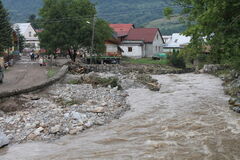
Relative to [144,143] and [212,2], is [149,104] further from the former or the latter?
[212,2]

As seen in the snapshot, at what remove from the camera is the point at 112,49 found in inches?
2495

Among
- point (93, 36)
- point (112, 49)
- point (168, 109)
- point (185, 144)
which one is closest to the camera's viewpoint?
point (185, 144)

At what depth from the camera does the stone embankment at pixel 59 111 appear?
1452cm

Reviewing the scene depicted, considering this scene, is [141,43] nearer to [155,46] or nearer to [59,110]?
[155,46]

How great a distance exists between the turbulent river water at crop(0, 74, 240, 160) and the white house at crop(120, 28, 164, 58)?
4541cm

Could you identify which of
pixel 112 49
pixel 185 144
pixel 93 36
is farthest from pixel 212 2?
pixel 112 49

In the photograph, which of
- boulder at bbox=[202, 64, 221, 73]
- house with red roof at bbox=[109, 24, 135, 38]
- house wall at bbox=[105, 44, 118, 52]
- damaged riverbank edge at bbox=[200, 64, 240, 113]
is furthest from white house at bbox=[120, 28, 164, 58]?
damaged riverbank edge at bbox=[200, 64, 240, 113]

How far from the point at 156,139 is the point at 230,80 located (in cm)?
2290

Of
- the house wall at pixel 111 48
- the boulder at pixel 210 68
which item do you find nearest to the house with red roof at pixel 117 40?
the house wall at pixel 111 48

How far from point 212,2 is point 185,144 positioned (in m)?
5.30

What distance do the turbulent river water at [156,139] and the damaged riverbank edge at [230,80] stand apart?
2.16 ft

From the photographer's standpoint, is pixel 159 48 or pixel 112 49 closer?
pixel 112 49

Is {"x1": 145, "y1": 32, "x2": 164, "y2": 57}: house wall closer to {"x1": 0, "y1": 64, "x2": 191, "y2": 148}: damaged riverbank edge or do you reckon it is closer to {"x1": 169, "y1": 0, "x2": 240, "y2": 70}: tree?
{"x1": 0, "y1": 64, "x2": 191, "y2": 148}: damaged riverbank edge

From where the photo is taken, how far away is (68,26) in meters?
45.0
